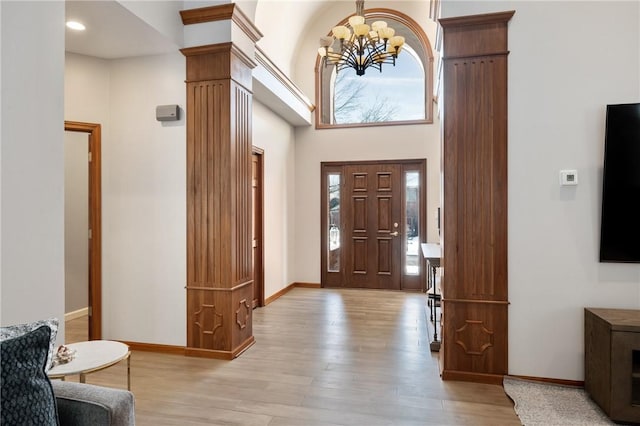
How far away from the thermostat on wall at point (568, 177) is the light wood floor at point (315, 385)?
5.31 feet

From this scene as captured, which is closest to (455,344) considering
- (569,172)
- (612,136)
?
(569,172)

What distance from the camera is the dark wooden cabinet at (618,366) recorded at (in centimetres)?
223

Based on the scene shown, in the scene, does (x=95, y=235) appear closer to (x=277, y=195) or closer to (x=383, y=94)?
(x=277, y=195)

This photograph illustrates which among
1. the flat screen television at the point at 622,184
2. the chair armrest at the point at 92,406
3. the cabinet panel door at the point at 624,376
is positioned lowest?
the cabinet panel door at the point at 624,376

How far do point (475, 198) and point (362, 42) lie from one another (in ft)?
7.33

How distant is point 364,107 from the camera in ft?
21.4

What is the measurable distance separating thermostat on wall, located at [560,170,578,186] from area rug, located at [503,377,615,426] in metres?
1.51

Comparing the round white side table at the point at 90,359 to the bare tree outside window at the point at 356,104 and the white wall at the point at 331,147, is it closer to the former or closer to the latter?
the white wall at the point at 331,147

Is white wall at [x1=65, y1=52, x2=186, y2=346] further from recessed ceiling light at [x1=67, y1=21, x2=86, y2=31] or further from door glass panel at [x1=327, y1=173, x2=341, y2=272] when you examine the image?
→ door glass panel at [x1=327, y1=173, x2=341, y2=272]

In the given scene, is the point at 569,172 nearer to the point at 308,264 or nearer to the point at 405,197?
the point at 405,197

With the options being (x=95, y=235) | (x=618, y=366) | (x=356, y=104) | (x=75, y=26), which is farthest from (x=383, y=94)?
(x=618, y=366)

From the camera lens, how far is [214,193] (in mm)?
3402

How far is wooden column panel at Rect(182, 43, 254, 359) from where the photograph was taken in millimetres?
3363

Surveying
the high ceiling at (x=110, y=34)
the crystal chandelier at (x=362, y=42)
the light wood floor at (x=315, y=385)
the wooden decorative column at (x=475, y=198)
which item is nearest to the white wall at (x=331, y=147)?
the crystal chandelier at (x=362, y=42)
